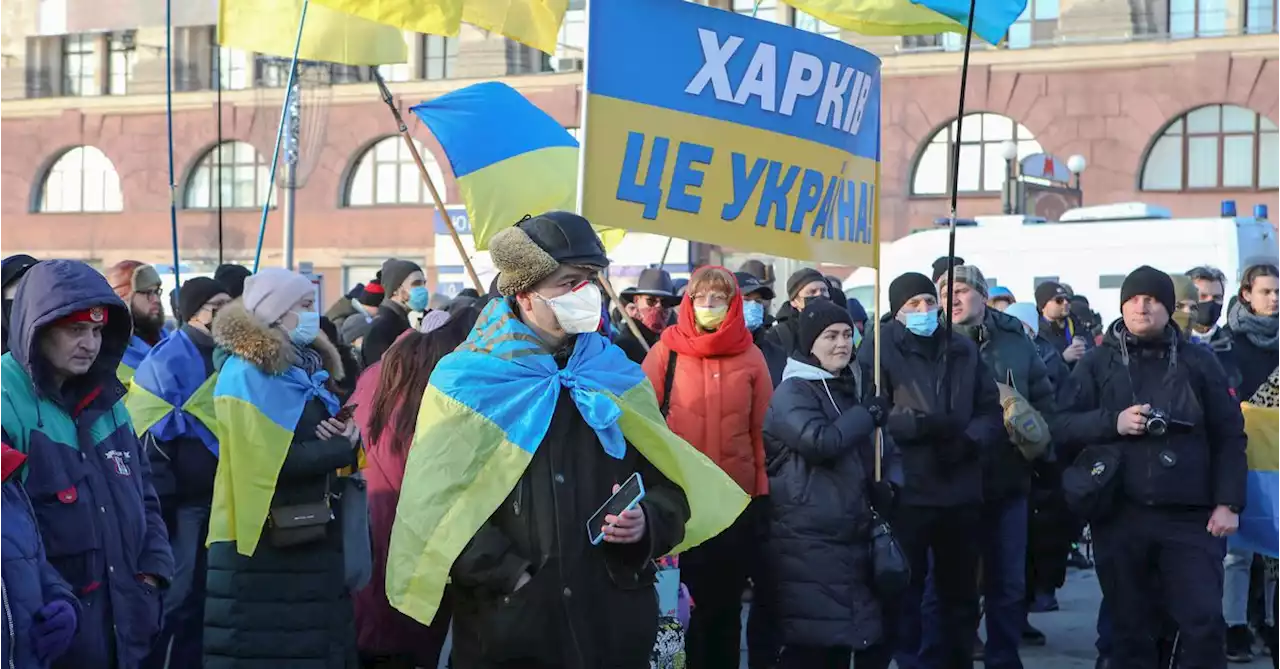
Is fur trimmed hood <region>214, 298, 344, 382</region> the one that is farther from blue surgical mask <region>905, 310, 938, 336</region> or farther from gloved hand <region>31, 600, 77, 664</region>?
blue surgical mask <region>905, 310, 938, 336</region>

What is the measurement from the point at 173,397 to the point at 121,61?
36005mm

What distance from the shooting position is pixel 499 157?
10.5 meters

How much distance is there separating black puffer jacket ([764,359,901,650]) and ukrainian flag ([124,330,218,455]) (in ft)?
7.42

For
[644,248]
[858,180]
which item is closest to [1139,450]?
[858,180]

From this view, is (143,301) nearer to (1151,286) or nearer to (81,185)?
(1151,286)

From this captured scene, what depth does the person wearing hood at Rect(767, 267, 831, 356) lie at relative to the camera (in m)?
9.25

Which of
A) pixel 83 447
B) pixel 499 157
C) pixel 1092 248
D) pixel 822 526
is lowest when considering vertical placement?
pixel 822 526

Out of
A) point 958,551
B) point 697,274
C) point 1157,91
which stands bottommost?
point 958,551

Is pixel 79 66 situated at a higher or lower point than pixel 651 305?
higher

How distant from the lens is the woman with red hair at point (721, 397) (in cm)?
756

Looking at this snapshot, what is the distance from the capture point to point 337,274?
125ft

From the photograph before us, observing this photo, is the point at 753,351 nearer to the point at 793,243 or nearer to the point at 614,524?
the point at 793,243

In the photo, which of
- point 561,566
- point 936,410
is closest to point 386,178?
point 936,410

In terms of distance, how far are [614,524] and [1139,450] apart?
3.66 metres
